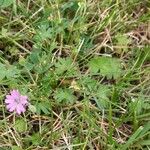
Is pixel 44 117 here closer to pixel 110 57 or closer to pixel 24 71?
pixel 24 71

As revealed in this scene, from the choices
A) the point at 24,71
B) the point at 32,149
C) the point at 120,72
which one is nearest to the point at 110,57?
the point at 120,72

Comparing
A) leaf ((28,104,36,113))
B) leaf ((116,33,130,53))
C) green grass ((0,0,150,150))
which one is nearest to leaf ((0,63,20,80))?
green grass ((0,0,150,150))

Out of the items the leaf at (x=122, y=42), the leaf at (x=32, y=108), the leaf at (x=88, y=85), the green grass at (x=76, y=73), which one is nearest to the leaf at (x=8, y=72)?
the green grass at (x=76, y=73)

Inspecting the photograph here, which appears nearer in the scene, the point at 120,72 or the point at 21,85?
the point at 21,85

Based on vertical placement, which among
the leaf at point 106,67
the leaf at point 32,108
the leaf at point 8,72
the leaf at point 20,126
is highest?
the leaf at point 8,72

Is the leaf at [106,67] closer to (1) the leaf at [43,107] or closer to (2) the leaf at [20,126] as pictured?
(1) the leaf at [43,107]

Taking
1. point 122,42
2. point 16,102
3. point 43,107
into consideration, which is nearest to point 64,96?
point 43,107

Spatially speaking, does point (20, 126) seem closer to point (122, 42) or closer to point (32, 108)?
point (32, 108)
